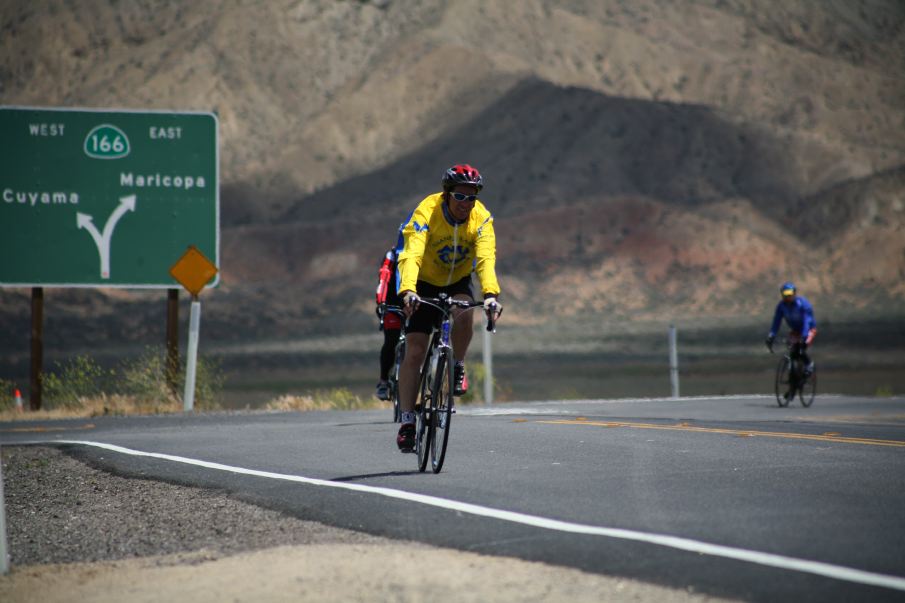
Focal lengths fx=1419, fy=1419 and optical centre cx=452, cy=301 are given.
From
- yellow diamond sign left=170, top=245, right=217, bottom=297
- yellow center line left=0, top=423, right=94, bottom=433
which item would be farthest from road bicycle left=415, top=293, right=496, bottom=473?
yellow diamond sign left=170, top=245, right=217, bottom=297

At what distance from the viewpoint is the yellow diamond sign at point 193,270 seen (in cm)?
2375

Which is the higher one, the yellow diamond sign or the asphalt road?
the yellow diamond sign

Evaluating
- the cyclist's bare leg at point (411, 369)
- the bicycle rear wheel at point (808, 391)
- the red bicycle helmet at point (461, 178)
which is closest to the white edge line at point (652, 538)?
the cyclist's bare leg at point (411, 369)

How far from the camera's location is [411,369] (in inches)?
407

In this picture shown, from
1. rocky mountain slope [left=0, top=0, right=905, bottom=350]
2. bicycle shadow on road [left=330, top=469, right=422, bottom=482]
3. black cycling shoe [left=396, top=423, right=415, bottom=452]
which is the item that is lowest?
bicycle shadow on road [left=330, top=469, right=422, bottom=482]

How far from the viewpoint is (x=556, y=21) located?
121 meters

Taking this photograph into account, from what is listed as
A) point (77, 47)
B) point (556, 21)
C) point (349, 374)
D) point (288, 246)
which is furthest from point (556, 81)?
point (349, 374)

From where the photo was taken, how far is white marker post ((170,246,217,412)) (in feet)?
77.0

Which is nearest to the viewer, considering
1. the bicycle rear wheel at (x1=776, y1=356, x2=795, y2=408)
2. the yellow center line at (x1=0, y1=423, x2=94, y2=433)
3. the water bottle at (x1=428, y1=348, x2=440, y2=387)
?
the water bottle at (x1=428, y1=348, x2=440, y2=387)

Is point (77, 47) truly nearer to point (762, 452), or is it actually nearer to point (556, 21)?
point (556, 21)

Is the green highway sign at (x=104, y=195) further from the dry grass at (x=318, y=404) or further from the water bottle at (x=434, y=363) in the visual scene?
the water bottle at (x=434, y=363)

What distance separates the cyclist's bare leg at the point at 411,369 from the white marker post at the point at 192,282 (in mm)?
13431

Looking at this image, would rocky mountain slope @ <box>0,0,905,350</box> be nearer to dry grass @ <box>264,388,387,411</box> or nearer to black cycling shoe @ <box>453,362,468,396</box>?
dry grass @ <box>264,388,387,411</box>

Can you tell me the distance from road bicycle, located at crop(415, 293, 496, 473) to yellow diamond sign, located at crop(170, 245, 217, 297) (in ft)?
45.5
